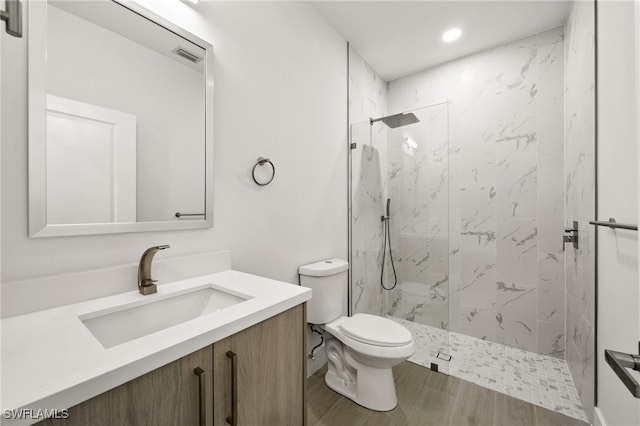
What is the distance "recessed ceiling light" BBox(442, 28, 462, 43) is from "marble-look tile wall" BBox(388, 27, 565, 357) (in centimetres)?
38

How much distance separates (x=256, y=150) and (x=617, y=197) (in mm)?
1666

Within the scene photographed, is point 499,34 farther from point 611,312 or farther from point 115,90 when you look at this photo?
point 115,90

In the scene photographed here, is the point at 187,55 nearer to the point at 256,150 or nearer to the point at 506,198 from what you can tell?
the point at 256,150

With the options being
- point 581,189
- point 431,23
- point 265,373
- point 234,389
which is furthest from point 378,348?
point 431,23

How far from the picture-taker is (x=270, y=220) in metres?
1.63

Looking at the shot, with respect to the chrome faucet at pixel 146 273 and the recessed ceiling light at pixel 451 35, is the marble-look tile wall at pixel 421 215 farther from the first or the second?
the chrome faucet at pixel 146 273

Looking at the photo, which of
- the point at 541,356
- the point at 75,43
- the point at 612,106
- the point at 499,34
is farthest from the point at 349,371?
the point at 499,34

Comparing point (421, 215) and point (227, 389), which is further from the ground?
point (421, 215)

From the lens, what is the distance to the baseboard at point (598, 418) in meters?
1.28

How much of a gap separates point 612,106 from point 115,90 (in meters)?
2.02

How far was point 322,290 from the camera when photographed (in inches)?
70.6

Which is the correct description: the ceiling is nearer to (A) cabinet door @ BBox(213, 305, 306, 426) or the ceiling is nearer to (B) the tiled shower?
(B) the tiled shower

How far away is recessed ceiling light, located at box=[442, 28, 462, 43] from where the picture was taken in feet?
7.27

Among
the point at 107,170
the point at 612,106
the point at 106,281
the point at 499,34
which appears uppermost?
the point at 499,34
